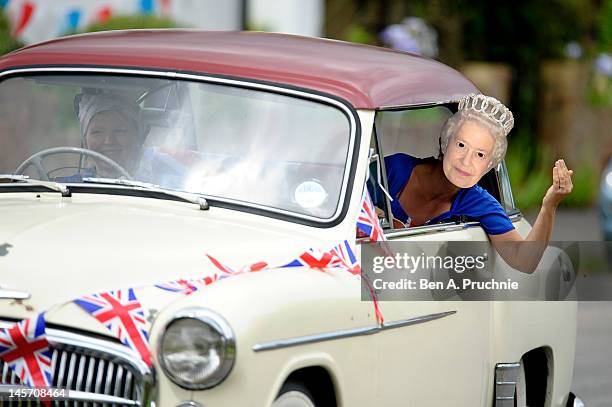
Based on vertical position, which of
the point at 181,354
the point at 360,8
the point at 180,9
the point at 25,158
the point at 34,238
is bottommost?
the point at 181,354

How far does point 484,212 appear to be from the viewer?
5836mm

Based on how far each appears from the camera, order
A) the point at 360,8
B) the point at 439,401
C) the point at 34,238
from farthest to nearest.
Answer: the point at 360,8 < the point at 439,401 < the point at 34,238

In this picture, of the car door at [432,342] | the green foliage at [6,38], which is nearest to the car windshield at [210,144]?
the car door at [432,342]

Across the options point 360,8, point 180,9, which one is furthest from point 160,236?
point 360,8

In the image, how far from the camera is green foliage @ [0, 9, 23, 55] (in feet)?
45.0

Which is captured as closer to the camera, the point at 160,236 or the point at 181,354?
the point at 181,354

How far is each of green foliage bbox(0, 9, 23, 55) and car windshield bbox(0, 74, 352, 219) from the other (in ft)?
26.8

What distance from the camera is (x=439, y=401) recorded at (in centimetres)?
531

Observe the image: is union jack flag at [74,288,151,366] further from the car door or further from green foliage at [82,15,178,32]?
green foliage at [82,15,178,32]

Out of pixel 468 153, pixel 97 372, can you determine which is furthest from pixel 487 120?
pixel 97 372

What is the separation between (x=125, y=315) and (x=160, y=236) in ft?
1.91

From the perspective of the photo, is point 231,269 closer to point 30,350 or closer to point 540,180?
point 30,350

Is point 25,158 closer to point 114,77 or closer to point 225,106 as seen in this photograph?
point 114,77

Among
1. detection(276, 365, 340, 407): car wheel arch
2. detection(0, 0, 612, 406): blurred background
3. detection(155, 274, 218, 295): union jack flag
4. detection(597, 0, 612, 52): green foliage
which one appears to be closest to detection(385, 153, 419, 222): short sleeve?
detection(276, 365, 340, 407): car wheel arch
